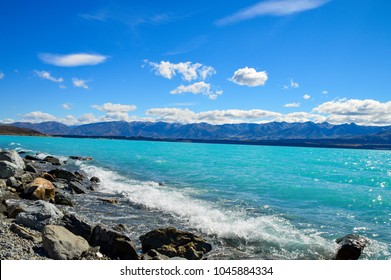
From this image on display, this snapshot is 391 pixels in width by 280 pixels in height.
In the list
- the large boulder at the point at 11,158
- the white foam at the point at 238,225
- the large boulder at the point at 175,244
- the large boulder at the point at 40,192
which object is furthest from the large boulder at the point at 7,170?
the large boulder at the point at 175,244

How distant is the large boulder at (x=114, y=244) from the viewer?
12172mm

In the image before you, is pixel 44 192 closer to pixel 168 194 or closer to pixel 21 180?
pixel 21 180

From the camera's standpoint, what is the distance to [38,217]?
14.2m

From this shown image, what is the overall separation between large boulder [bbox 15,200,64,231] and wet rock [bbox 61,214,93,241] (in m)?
0.49

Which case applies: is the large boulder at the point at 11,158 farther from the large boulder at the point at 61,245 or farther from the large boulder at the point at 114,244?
the large boulder at the point at 61,245

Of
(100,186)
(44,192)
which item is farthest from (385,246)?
(100,186)

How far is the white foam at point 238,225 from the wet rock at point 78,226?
6.03m

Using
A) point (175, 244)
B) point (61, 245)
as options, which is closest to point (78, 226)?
point (61, 245)

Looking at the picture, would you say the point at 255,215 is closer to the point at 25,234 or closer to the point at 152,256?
the point at 152,256

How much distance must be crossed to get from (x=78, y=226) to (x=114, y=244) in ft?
7.98

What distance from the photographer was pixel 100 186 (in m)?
30.3

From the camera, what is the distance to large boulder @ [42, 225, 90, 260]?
10895 mm

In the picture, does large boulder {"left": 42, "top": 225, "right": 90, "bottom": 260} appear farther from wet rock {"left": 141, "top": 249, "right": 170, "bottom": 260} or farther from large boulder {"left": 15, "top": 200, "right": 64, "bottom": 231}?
large boulder {"left": 15, "top": 200, "right": 64, "bottom": 231}
